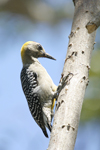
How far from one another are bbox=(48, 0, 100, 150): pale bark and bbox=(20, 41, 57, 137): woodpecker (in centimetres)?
147

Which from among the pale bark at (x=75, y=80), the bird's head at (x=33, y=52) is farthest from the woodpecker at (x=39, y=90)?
the pale bark at (x=75, y=80)

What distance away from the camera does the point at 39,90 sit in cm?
457

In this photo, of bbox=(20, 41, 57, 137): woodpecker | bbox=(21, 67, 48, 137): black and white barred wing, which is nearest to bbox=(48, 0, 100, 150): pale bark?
bbox=(20, 41, 57, 137): woodpecker

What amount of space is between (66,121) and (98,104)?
2268mm

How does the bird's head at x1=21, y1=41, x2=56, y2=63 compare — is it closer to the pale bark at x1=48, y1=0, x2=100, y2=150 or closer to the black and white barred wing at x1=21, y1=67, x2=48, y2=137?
the black and white barred wing at x1=21, y1=67, x2=48, y2=137

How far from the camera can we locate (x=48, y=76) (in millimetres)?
4645

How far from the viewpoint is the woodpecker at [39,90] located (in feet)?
14.6

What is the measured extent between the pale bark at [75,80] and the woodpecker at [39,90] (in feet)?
4.83

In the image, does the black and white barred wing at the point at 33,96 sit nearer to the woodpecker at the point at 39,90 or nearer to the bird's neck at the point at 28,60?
the woodpecker at the point at 39,90

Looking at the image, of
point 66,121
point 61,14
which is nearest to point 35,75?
point 66,121

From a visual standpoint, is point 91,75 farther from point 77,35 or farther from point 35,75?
point 77,35

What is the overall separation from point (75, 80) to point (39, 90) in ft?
5.66

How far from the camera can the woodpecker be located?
175 inches

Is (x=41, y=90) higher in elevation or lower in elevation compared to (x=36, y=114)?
higher
